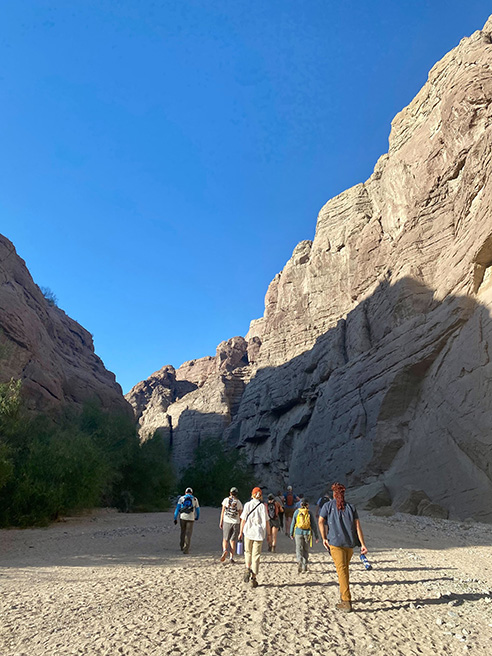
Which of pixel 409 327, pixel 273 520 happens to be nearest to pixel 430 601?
pixel 273 520

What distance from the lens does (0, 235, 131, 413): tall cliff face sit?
34.8 meters

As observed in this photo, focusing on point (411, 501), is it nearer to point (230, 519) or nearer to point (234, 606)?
point (230, 519)

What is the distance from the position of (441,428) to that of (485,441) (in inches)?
162

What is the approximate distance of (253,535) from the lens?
6801 mm

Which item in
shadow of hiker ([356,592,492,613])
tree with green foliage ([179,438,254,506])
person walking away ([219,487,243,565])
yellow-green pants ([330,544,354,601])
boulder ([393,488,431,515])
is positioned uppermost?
tree with green foliage ([179,438,254,506])

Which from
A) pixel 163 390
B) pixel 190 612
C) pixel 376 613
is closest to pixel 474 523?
pixel 376 613

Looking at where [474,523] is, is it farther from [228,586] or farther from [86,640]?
[86,640]

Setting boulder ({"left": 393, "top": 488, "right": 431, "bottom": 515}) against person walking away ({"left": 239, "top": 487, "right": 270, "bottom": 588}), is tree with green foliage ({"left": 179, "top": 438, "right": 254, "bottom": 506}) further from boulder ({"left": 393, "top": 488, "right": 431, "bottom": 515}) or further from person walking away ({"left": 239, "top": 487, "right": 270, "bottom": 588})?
person walking away ({"left": 239, "top": 487, "right": 270, "bottom": 588})

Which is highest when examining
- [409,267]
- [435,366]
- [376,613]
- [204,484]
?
[409,267]

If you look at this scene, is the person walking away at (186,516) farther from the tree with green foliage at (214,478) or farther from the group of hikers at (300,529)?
the tree with green foliage at (214,478)

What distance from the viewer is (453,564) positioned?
9.51m

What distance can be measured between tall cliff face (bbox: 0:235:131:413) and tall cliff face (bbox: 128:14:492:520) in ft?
76.8

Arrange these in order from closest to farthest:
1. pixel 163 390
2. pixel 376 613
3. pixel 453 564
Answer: pixel 376 613 → pixel 453 564 → pixel 163 390

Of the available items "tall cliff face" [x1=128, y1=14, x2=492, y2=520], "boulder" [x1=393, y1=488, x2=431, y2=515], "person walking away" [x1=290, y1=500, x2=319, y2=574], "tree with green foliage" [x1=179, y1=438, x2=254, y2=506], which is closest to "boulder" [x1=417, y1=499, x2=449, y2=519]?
"boulder" [x1=393, y1=488, x2=431, y2=515]
